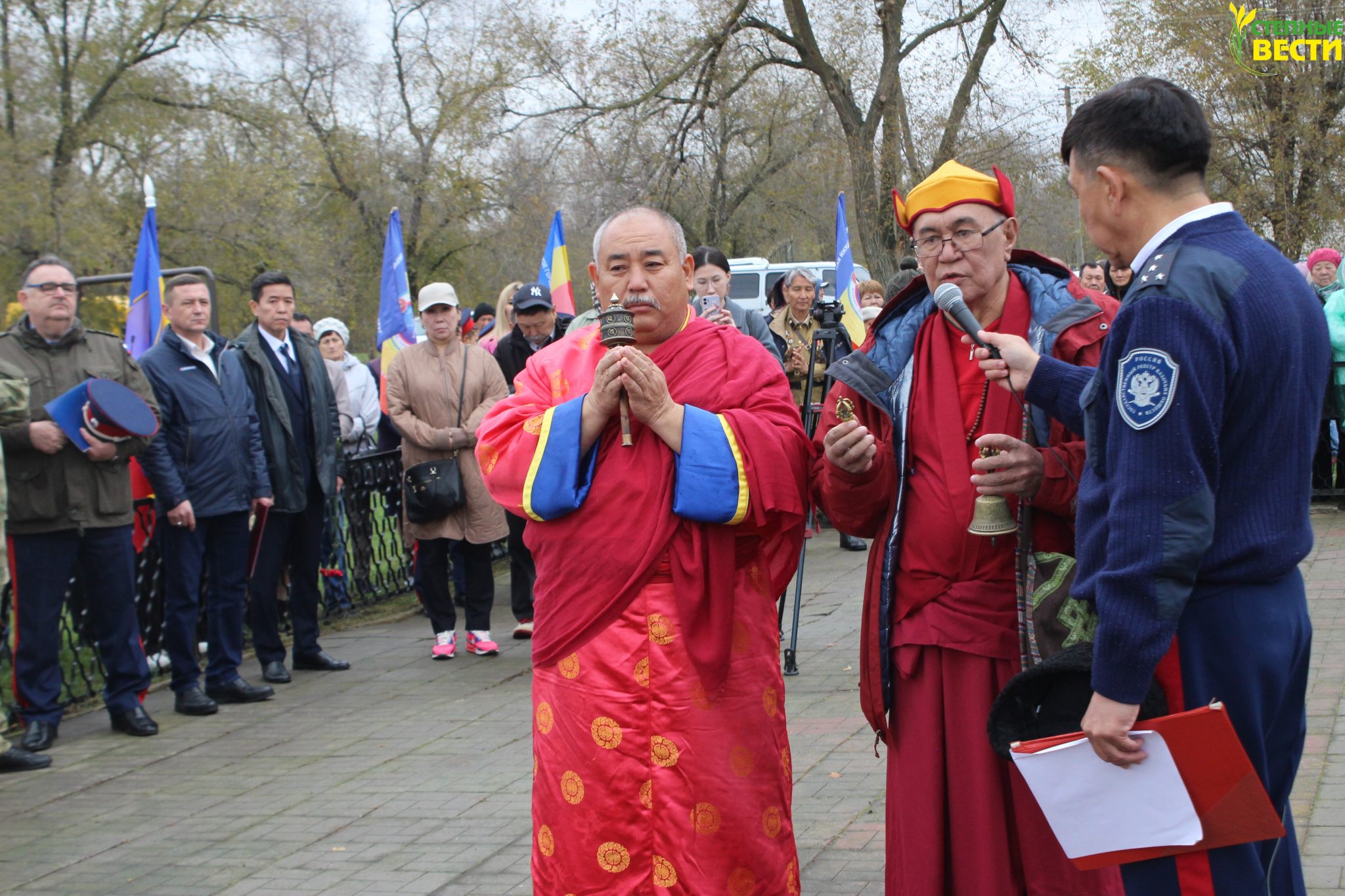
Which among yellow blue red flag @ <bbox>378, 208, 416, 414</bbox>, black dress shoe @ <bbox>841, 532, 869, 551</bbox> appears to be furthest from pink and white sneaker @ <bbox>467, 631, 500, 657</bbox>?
yellow blue red flag @ <bbox>378, 208, 416, 414</bbox>

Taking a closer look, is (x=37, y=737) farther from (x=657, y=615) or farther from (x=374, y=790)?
A: (x=657, y=615)

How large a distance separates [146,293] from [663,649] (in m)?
7.16

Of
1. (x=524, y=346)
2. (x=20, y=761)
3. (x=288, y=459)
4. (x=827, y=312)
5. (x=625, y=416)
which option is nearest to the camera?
(x=625, y=416)

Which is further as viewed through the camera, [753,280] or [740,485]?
[753,280]

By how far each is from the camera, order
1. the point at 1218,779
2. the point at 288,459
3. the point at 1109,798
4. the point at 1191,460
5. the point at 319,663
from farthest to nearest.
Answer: the point at 319,663 < the point at 288,459 < the point at 1109,798 < the point at 1218,779 < the point at 1191,460

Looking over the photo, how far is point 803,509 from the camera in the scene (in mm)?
3260

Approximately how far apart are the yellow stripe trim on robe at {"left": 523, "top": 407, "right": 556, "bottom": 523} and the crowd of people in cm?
1

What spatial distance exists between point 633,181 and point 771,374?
18.1 meters

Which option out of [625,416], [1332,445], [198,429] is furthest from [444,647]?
[1332,445]

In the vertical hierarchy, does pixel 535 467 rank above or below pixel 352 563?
above

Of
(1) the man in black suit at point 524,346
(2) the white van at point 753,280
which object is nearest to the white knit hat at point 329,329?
(1) the man in black suit at point 524,346

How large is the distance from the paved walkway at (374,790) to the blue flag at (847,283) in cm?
268

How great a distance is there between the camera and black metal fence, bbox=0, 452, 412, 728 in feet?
24.0

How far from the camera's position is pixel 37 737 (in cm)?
597
